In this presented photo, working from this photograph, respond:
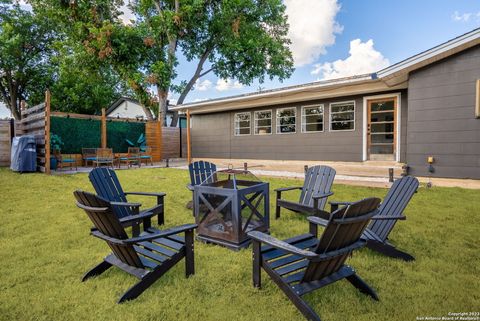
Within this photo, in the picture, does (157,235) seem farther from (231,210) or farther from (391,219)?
(391,219)

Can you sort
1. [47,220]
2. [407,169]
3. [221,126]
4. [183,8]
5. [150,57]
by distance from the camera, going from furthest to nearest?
[150,57] → [183,8] → [221,126] → [407,169] → [47,220]

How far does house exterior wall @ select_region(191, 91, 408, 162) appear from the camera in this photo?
9117mm

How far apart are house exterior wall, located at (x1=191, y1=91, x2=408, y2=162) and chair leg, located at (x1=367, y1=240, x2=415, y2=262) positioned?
21.5 ft

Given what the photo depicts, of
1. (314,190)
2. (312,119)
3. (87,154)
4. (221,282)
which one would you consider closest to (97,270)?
(221,282)

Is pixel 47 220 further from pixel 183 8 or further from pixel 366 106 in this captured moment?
pixel 183 8

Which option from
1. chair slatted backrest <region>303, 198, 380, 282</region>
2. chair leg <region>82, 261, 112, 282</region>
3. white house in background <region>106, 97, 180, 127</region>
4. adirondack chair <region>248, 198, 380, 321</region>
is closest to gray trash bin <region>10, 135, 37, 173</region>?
chair leg <region>82, 261, 112, 282</region>

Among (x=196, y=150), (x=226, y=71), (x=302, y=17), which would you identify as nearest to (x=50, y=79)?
(x=226, y=71)

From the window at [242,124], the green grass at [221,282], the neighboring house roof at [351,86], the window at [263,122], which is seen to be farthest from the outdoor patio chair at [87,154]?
the green grass at [221,282]

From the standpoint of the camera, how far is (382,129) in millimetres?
9047

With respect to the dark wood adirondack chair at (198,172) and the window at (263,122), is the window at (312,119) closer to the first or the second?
the window at (263,122)

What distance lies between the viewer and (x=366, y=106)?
29.0ft

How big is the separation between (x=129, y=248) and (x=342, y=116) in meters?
8.74

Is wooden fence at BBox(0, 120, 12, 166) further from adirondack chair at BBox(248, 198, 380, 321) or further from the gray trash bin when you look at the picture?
adirondack chair at BBox(248, 198, 380, 321)

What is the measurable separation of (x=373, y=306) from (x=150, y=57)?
661 inches
